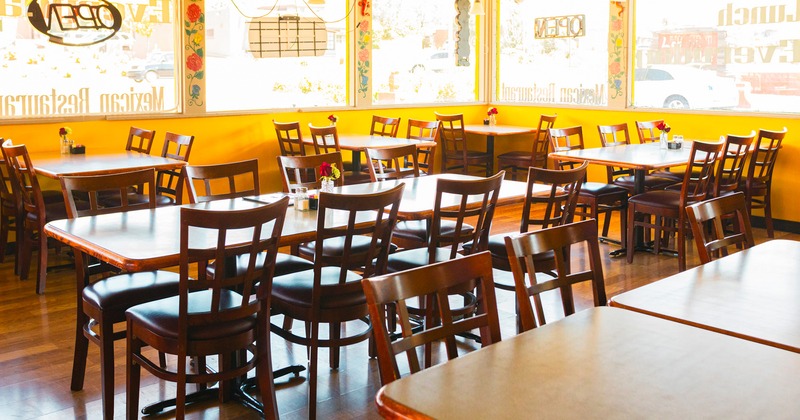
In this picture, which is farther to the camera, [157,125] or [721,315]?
[157,125]

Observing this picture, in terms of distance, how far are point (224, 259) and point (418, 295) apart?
1192 mm

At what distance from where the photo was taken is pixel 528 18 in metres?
10.3

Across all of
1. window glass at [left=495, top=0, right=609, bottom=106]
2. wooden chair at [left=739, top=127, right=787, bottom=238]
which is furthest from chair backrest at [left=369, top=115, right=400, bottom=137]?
wooden chair at [left=739, top=127, right=787, bottom=238]

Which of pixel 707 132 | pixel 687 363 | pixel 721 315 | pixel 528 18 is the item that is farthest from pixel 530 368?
pixel 528 18

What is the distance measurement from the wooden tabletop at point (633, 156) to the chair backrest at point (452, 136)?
2.35 metres

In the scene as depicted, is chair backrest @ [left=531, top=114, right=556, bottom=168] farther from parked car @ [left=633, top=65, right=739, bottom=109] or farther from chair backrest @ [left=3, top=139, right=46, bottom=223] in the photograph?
chair backrest @ [left=3, top=139, right=46, bottom=223]

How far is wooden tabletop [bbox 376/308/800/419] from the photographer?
68.1 inches

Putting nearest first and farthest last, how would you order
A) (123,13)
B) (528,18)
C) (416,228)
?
(416,228) < (123,13) < (528,18)

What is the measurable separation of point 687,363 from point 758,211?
673cm

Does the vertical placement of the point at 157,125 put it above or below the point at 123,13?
below

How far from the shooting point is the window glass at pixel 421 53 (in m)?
9.77

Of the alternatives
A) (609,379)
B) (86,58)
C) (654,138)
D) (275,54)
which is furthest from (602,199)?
(609,379)

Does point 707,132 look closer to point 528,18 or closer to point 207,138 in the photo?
Answer: point 528,18

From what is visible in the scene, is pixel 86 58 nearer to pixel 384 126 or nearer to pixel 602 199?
pixel 384 126
